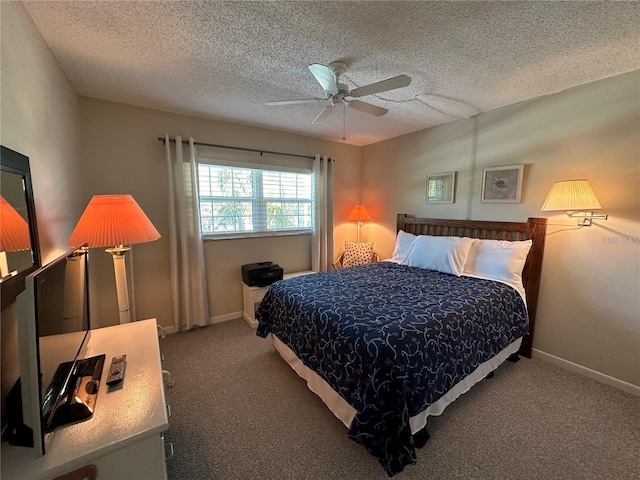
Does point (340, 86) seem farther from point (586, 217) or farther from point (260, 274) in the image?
point (586, 217)

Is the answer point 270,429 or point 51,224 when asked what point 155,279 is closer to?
point 51,224

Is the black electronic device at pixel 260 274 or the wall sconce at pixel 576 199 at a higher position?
the wall sconce at pixel 576 199

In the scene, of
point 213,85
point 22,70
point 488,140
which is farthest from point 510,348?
point 22,70

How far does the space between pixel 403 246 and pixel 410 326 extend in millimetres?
1934

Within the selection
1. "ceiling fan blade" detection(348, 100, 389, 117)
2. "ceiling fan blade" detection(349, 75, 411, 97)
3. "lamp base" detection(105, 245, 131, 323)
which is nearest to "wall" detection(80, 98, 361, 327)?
"lamp base" detection(105, 245, 131, 323)

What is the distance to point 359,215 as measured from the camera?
13.1 ft

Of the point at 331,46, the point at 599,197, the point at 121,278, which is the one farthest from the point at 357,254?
the point at 121,278

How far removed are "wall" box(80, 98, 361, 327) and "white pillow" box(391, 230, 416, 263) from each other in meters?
1.64

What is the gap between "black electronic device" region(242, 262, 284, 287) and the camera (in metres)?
3.21

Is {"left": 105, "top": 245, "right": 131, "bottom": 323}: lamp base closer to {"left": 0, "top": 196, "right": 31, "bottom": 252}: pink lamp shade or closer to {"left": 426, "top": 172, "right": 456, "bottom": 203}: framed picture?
{"left": 0, "top": 196, "right": 31, "bottom": 252}: pink lamp shade

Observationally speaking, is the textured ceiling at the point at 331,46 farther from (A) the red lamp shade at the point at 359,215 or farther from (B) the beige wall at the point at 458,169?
(A) the red lamp shade at the point at 359,215

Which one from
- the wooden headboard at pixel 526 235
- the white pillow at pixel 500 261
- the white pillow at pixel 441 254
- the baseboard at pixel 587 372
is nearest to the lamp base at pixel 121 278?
the white pillow at pixel 441 254

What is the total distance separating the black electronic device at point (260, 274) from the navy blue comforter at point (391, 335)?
76 cm

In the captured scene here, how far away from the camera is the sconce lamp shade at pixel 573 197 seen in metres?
2.05
